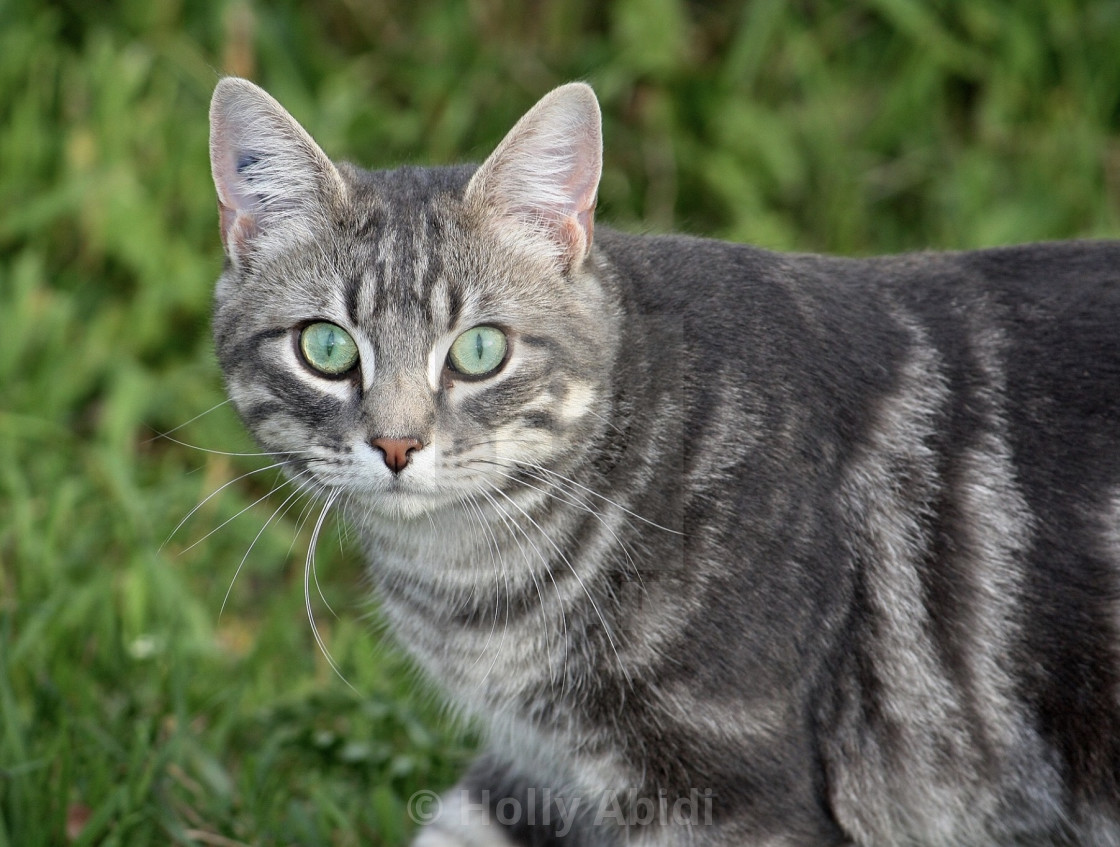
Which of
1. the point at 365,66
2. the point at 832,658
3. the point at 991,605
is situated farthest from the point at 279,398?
the point at 365,66

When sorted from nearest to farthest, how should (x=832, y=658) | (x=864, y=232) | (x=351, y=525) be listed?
(x=832, y=658)
(x=351, y=525)
(x=864, y=232)

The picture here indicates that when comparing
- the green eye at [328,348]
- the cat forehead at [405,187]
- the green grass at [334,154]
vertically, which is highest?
the cat forehead at [405,187]

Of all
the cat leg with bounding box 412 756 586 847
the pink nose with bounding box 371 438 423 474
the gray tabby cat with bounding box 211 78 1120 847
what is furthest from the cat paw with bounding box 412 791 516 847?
the pink nose with bounding box 371 438 423 474

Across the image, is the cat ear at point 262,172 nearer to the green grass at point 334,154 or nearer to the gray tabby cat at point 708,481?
the gray tabby cat at point 708,481

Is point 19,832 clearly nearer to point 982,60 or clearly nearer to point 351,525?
point 351,525

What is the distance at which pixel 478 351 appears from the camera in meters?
2.63

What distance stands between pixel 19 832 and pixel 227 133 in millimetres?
1607

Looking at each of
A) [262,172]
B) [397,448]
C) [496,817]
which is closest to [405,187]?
[262,172]

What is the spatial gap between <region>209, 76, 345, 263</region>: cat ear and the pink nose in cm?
51

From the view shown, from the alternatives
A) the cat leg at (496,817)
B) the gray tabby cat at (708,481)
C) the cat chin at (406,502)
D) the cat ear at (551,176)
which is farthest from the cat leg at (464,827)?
the cat ear at (551,176)

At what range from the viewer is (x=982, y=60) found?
551 centimetres

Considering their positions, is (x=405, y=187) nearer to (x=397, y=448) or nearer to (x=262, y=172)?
(x=262, y=172)

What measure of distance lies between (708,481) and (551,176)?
2.18 ft

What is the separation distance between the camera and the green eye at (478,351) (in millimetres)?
2615
